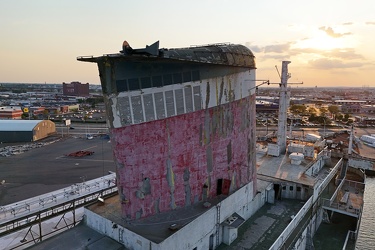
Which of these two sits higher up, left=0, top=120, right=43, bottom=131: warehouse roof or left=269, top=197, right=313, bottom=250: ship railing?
left=0, top=120, right=43, bottom=131: warehouse roof

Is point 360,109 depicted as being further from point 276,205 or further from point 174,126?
point 174,126

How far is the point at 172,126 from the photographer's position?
1725cm

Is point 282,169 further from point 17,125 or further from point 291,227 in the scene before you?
point 17,125

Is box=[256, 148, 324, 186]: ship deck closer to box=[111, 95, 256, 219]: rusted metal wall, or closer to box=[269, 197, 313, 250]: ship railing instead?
box=[269, 197, 313, 250]: ship railing

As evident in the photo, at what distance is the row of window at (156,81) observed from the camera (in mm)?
15164

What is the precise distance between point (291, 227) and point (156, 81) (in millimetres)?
16900

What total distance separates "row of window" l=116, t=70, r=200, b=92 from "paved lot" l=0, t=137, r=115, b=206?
33.0 m

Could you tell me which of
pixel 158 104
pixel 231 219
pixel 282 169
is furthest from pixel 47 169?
pixel 158 104

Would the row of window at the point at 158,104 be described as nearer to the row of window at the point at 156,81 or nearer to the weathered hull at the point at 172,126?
the weathered hull at the point at 172,126

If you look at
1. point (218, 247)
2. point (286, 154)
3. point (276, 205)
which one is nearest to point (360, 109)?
point (286, 154)

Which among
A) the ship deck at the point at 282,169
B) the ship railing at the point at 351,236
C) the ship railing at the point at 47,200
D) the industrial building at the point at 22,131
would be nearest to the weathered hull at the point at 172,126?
the ship deck at the point at 282,169

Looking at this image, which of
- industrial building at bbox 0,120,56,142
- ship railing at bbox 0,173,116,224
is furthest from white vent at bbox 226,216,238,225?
industrial building at bbox 0,120,56,142

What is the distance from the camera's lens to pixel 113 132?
15438 millimetres

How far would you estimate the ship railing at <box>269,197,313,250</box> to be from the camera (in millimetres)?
19984
